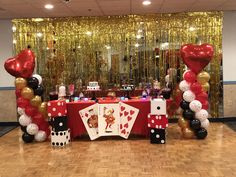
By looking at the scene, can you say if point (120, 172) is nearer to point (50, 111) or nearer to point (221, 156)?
point (221, 156)

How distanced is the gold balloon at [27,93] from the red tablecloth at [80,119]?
2.42 feet

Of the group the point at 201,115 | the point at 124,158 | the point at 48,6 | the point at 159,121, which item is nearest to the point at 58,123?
the point at 124,158

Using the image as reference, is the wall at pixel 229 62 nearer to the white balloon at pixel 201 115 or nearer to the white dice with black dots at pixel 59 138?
the white balloon at pixel 201 115

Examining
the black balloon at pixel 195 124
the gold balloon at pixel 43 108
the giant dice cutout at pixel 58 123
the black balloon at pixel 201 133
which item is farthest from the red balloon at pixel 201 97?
the gold balloon at pixel 43 108

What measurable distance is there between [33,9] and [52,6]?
530 millimetres

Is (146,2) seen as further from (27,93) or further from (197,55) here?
(27,93)

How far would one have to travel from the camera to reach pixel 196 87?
622 cm

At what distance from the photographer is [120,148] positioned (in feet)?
19.4

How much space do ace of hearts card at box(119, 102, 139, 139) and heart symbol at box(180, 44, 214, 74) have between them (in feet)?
4.49

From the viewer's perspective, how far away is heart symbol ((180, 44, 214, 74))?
6.16m

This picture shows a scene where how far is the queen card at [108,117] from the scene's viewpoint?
20.8 ft

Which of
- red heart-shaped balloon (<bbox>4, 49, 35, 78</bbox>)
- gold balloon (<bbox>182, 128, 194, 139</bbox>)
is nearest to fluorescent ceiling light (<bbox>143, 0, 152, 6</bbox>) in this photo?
red heart-shaped balloon (<bbox>4, 49, 35, 78</bbox>)

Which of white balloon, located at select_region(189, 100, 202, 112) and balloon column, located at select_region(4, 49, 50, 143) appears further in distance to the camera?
balloon column, located at select_region(4, 49, 50, 143)

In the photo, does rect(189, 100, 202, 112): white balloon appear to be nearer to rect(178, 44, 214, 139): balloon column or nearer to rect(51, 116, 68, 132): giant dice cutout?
rect(178, 44, 214, 139): balloon column
